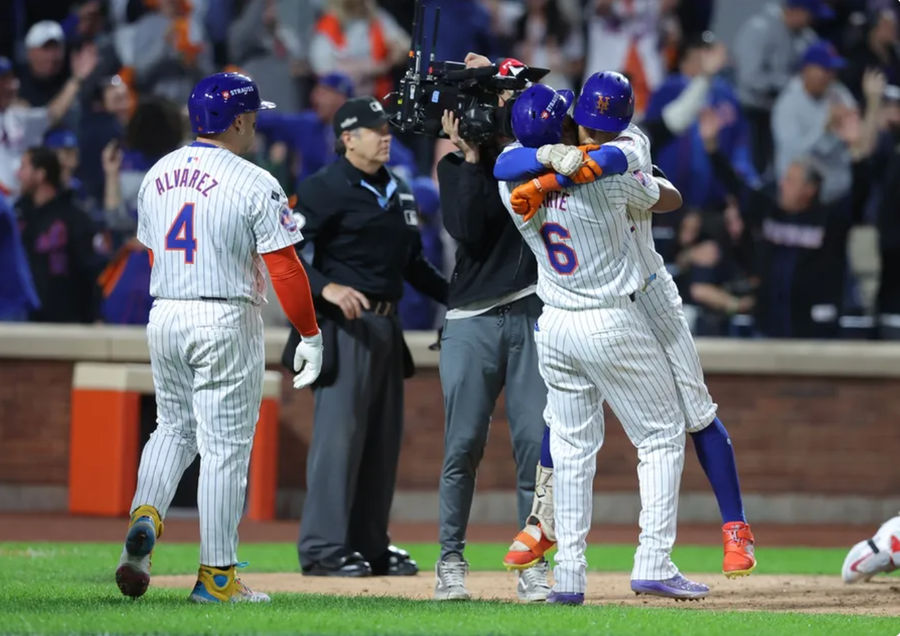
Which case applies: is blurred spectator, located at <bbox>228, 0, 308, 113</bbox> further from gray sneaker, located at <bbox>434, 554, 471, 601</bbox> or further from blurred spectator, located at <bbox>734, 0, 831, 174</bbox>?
gray sneaker, located at <bbox>434, 554, 471, 601</bbox>

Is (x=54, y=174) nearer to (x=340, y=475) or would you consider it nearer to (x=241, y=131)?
(x=340, y=475)

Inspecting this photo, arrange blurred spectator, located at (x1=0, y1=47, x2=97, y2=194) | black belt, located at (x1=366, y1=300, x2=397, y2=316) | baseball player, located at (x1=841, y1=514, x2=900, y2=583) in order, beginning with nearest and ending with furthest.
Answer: baseball player, located at (x1=841, y1=514, x2=900, y2=583)
black belt, located at (x1=366, y1=300, x2=397, y2=316)
blurred spectator, located at (x1=0, y1=47, x2=97, y2=194)

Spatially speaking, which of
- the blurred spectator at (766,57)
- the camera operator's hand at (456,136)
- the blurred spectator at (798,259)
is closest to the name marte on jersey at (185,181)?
the camera operator's hand at (456,136)

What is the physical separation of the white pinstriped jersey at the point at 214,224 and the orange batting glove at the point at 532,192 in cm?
87

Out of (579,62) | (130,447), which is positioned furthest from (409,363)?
(579,62)

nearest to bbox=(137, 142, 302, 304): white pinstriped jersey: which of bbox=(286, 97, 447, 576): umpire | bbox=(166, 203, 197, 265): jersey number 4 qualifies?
bbox=(166, 203, 197, 265): jersey number 4

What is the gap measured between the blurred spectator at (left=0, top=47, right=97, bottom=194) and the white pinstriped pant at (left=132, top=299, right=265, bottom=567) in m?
6.32

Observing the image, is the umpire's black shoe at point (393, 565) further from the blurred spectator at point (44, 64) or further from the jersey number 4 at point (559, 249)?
the blurred spectator at point (44, 64)

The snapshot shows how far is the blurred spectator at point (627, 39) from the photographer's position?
12.8 m

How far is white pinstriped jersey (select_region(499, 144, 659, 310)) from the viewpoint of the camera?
5.63 meters

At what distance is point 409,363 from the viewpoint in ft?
26.3

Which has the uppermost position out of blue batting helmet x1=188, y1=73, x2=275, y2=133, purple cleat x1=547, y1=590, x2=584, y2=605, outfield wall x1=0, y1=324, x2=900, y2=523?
blue batting helmet x1=188, y1=73, x2=275, y2=133

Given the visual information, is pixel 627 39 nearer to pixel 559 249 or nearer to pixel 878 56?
pixel 878 56

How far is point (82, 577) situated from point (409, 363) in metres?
2.05
